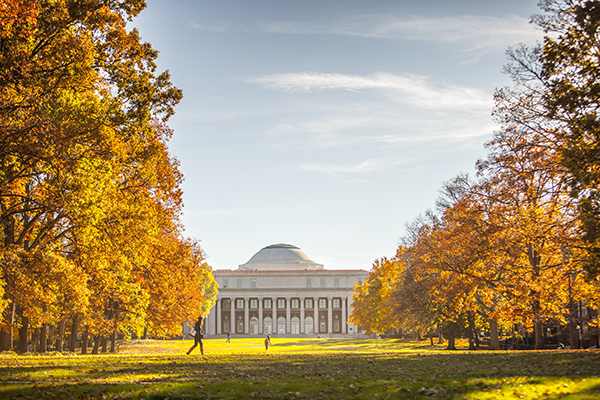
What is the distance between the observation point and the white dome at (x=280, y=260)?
6137 inches

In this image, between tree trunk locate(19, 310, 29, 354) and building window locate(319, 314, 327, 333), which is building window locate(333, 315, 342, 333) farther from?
tree trunk locate(19, 310, 29, 354)

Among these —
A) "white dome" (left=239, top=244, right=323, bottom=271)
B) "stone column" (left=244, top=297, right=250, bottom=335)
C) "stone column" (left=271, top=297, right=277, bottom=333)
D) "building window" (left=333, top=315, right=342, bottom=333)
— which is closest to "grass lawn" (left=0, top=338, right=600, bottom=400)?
"stone column" (left=271, top=297, right=277, bottom=333)

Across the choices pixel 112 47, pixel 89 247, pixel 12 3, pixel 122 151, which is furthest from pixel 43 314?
pixel 12 3

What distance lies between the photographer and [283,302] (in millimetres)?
149625

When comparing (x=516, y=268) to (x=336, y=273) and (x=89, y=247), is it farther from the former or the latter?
(x=336, y=273)

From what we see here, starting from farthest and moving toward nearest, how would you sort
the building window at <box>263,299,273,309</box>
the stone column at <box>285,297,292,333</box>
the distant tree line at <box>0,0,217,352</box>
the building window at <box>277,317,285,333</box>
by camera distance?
the building window at <box>263,299,273,309</box> → the building window at <box>277,317,285,333</box> → the stone column at <box>285,297,292,333</box> → the distant tree line at <box>0,0,217,352</box>

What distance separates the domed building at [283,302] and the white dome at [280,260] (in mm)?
5697

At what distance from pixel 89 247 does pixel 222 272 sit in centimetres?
12528

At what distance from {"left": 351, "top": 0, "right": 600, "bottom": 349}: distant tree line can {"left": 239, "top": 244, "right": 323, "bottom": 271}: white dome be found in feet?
365

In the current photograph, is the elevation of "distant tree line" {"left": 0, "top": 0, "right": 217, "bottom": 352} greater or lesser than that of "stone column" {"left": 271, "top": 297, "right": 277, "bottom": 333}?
greater

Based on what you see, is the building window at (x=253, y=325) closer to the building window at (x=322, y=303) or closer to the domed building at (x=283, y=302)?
the domed building at (x=283, y=302)

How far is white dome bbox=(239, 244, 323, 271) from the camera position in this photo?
155875 millimetres

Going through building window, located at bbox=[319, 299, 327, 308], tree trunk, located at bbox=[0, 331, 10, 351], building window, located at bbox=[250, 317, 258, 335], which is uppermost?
tree trunk, located at bbox=[0, 331, 10, 351]

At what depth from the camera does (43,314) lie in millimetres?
25562
